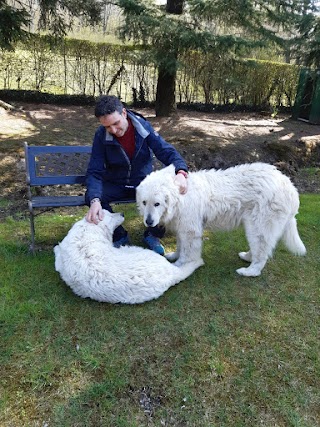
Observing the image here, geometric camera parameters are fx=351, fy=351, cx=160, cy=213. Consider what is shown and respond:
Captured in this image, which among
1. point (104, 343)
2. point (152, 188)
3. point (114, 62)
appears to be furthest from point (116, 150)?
point (114, 62)

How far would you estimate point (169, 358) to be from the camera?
275 centimetres

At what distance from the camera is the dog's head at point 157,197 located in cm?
329

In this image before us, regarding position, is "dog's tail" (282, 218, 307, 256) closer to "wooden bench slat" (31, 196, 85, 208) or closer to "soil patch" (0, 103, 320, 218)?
"wooden bench slat" (31, 196, 85, 208)

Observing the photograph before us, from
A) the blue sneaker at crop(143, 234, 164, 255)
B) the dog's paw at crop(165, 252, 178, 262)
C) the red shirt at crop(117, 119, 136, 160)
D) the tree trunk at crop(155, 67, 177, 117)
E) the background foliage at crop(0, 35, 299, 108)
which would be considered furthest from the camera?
the background foliage at crop(0, 35, 299, 108)

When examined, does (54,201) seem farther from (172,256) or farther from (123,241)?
(172,256)

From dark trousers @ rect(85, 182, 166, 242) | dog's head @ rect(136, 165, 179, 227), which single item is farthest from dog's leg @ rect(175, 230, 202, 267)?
dark trousers @ rect(85, 182, 166, 242)

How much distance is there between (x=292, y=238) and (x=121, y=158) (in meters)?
2.05

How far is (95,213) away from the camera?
3.58m

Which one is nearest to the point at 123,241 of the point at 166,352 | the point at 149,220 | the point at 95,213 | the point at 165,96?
the point at 95,213

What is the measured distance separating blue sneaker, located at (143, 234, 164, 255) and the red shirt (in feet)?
3.38

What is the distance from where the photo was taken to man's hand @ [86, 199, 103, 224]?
141 inches

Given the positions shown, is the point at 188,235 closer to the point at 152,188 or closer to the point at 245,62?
the point at 152,188

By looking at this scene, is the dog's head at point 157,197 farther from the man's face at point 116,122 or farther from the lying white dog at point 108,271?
the man's face at point 116,122

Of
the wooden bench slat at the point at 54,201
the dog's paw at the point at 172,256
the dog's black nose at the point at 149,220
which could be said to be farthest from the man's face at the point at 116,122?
the dog's paw at the point at 172,256
